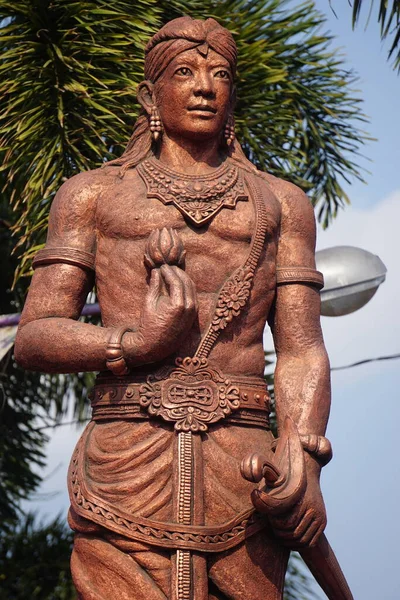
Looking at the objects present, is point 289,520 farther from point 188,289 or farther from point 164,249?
point 164,249

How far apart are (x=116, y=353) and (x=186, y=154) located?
1.08 metres

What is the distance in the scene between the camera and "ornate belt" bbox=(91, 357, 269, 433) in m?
5.72

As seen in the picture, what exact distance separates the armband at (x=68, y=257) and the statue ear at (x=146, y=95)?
2.46ft

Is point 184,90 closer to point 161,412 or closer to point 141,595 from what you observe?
point 161,412

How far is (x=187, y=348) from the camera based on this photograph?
5.86 m

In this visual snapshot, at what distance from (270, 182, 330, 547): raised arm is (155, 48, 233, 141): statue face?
1.56 ft

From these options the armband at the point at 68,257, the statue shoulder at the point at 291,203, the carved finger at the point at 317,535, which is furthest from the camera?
the statue shoulder at the point at 291,203

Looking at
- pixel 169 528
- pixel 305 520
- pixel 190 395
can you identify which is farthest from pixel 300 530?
pixel 190 395

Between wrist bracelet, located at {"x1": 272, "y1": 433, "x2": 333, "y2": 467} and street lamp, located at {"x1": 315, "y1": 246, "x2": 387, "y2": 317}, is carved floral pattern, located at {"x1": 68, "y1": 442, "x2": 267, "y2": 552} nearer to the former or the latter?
wrist bracelet, located at {"x1": 272, "y1": 433, "x2": 333, "y2": 467}

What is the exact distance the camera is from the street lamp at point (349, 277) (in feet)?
34.6

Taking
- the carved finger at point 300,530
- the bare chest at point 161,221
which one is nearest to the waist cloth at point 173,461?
the carved finger at point 300,530

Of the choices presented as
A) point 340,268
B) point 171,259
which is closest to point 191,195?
point 171,259

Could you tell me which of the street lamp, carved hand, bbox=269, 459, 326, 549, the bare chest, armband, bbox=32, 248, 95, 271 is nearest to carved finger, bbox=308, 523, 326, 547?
carved hand, bbox=269, 459, 326, 549

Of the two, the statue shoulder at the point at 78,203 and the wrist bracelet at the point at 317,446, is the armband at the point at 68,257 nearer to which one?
the statue shoulder at the point at 78,203
